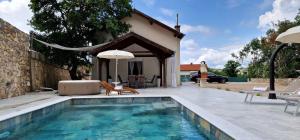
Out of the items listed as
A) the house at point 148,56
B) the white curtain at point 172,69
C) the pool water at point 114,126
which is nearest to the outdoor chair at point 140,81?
the house at point 148,56

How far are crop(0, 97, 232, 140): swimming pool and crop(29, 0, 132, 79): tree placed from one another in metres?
7.31

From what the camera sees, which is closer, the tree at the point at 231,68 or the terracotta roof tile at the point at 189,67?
the tree at the point at 231,68

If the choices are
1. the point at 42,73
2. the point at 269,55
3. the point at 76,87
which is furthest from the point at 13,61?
the point at 269,55

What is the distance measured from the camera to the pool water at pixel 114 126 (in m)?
5.60

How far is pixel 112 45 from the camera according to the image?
17.6 metres

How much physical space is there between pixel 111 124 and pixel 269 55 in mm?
30654

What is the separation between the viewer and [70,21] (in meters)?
16.1

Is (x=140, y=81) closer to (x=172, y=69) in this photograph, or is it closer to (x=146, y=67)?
(x=172, y=69)

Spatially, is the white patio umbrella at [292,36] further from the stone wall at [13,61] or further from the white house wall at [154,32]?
the white house wall at [154,32]

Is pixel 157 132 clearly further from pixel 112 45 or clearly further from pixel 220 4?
pixel 220 4

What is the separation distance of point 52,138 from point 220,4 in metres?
21.3

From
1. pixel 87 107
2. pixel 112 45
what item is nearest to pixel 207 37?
pixel 112 45

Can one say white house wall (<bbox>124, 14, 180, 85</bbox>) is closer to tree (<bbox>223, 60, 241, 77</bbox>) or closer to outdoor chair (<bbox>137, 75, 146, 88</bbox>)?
outdoor chair (<bbox>137, 75, 146, 88</bbox>)

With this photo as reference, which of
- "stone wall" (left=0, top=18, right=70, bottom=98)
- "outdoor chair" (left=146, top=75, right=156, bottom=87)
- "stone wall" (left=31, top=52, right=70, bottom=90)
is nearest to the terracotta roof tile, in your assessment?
"outdoor chair" (left=146, top=75, right=156, bottom=87)
